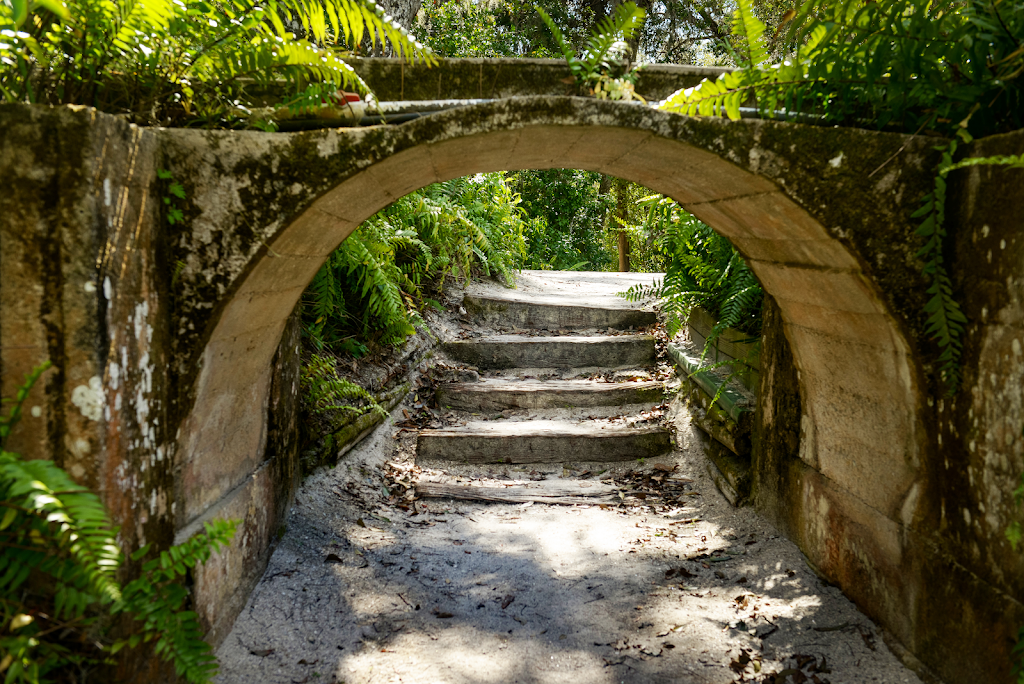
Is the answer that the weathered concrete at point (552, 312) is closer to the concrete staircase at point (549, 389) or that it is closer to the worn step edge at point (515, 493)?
the concrete staircase at point (549, 389)

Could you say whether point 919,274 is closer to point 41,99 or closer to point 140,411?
point 140,411

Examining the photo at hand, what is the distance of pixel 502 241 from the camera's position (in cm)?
820

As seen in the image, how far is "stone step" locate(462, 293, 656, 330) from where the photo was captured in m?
7.13

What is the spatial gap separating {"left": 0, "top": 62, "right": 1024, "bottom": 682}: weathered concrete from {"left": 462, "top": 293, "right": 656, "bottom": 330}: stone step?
4.14 meters

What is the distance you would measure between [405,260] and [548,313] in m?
1.80

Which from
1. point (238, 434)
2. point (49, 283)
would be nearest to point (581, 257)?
point (238, 434)

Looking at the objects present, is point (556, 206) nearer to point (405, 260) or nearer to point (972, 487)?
point (405, 260)

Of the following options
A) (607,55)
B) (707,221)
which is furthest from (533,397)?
(607,55)

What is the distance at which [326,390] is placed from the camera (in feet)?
13.7

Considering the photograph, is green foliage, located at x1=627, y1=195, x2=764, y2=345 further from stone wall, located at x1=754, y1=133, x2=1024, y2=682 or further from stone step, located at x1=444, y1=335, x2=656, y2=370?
stone wall, located at x1=754, y1=133, x2=1024, y2=682

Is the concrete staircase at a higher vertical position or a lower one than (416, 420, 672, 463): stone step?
higher

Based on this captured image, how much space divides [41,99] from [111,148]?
1.63 feet

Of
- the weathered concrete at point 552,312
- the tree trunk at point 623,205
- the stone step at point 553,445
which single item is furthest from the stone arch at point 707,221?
the tree trunk at point 623,205

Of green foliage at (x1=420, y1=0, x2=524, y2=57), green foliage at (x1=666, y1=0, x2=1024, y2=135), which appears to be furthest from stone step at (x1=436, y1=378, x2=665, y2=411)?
green foliage at (x1=420, y1=0, x2=524, y2=57)
